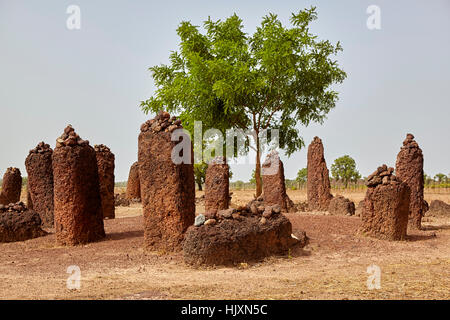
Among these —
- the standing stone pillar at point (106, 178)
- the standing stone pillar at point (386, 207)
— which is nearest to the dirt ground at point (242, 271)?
the standing stone pillar at point (386, 207)

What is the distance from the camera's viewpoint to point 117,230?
1391 cm

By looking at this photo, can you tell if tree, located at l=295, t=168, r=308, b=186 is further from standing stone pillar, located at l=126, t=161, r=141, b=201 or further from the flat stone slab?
the flat stone slab

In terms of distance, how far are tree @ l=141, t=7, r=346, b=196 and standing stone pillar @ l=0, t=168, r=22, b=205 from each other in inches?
363

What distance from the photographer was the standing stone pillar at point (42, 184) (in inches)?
597

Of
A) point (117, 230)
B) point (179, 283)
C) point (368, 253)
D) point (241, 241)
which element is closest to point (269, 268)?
point (241, 241)

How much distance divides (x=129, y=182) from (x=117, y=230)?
16115mm

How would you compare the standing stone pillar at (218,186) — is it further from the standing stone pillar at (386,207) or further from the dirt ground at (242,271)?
the standing stone pillar at (386,207)

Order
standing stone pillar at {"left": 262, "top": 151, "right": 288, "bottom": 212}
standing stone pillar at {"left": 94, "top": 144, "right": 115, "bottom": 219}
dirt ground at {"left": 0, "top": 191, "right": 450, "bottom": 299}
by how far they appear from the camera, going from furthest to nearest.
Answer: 1. standing stone pillar at {"left": 262, "top": 151, "right": 288, "bottom": 212}
2. standing stone pillar at {"left": 94, "top": 144, "right": 115, "bottom": 219}
3. dirt ground at {"left": 0, "top": 191, "right": 450, "bottom": 299}

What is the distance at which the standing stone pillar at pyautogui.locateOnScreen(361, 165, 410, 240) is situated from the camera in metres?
11.8

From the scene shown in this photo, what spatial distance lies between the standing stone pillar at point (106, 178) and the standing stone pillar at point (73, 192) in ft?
17.4

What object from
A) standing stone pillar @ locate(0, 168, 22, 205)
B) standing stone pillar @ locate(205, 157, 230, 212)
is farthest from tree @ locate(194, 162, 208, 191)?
standing stone pillar @ locate(205, 157, 230, 212)

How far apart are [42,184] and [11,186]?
8449 millimetres

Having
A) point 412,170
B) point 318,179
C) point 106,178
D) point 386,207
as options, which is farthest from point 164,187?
point 318,179
